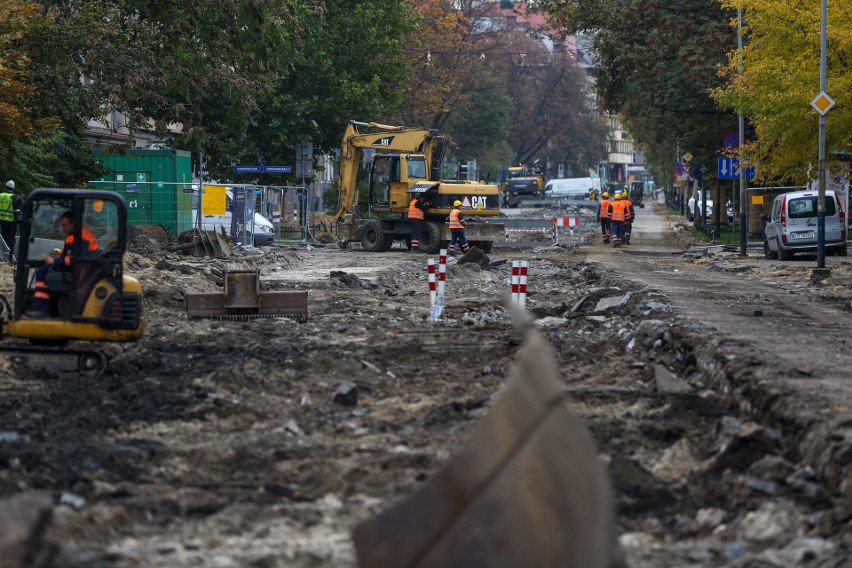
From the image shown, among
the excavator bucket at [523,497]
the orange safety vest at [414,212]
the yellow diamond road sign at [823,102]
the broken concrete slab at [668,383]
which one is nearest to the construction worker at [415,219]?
the orange safety vest at [414,212]

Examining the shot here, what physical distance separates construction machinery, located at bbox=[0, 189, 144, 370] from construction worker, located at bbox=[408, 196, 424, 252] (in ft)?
73.9

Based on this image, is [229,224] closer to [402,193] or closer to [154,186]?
[154,186]

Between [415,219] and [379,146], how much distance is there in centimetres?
448

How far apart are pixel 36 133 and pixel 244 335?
12.3 m

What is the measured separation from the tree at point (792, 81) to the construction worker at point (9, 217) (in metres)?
16.0

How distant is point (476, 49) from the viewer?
78.1 m

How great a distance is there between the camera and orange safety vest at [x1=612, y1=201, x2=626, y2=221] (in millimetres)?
40438

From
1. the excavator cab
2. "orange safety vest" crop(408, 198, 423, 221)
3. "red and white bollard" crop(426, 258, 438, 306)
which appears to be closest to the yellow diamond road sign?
"red and white bollard" crop(426, 258, 438, 306)

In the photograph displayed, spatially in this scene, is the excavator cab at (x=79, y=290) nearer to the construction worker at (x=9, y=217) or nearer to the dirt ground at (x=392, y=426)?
the dirt ground at (x=392, y=426)

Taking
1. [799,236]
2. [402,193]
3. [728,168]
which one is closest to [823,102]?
[799,236]

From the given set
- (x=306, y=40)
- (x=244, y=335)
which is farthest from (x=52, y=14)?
(x=244, y=335)

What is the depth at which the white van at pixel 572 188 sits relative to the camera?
305ft

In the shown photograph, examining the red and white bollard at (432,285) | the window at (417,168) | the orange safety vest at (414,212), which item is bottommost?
the red and white bollard at (432,285)

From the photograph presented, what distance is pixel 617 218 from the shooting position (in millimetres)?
40625
